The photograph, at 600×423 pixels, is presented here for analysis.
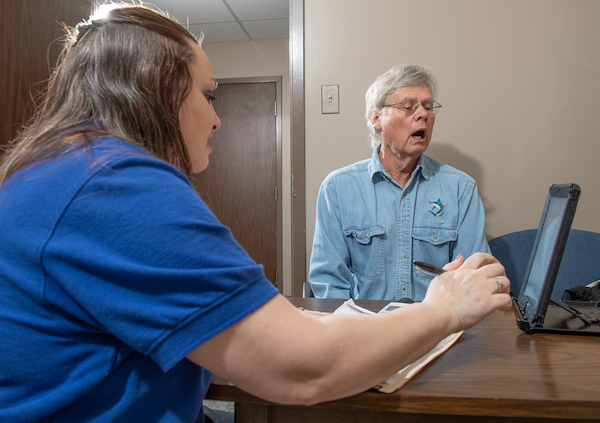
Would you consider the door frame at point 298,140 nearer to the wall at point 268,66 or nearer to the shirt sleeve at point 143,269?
the shirt sleeve at point 143,269

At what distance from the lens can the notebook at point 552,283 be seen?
2.75ft

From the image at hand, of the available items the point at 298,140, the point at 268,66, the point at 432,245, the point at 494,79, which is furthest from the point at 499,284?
the point at 268,66

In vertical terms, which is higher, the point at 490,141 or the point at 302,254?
the point at 490,141

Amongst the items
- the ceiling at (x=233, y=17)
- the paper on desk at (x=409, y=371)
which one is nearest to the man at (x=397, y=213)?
the paper on desk at (x=409, y=371)

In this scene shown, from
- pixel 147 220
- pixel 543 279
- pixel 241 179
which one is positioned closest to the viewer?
pixel 147 220

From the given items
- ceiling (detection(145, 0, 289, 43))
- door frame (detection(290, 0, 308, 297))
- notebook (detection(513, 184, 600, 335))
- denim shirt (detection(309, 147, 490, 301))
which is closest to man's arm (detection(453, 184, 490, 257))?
denim shirt (detection(309, 147, 490, 301))

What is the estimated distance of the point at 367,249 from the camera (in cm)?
170

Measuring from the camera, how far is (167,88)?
24.4 inches

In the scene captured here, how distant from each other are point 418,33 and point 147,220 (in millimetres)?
2060

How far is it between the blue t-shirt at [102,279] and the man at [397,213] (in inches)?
46.0

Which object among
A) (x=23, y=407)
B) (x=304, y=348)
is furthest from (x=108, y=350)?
(x=304, y=348)

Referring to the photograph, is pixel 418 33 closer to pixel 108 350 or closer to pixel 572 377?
pixel 572 377

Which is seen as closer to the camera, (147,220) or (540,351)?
(147,220)

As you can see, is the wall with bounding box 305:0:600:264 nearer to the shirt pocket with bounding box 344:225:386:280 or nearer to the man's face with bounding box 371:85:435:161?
the man's face with bounding box 371:85:435:161
